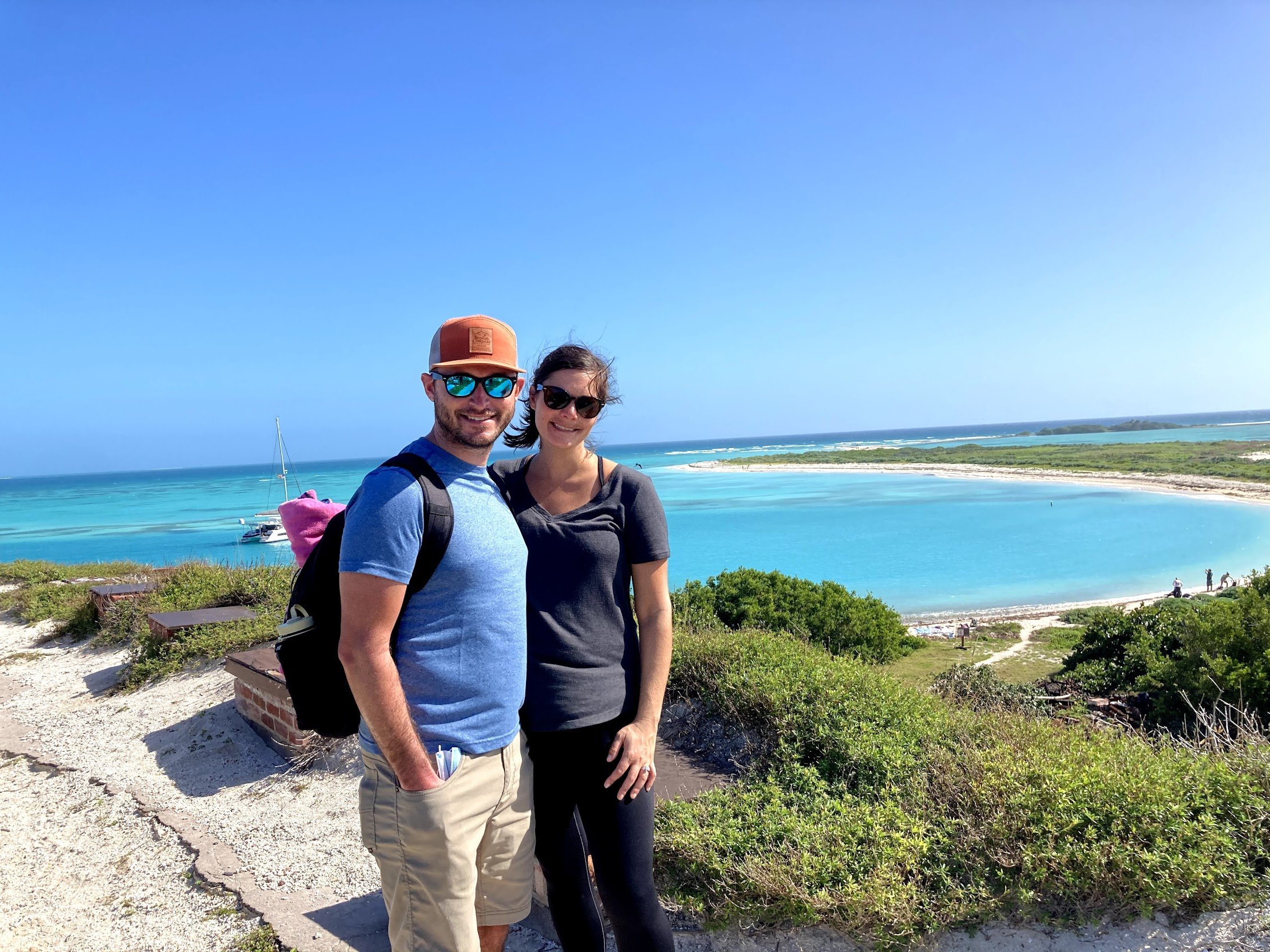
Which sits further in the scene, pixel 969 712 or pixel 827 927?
pixel 969 712

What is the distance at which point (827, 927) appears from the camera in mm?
2402

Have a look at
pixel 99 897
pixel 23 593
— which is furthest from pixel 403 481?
pixel 23 593

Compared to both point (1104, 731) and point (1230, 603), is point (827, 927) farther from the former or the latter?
point (1230, 603)

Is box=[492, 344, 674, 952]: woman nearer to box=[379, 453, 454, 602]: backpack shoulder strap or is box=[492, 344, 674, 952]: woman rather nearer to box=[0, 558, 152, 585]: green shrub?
box=[379, 453, 454, 602]: backpack shoulder strap

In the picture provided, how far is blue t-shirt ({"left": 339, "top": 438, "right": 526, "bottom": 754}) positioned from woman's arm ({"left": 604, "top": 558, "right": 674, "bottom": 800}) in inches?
11.7

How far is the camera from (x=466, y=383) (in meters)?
1.77

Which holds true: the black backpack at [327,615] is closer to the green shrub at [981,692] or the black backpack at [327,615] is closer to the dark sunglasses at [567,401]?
the dark sunglasses at [567,401]

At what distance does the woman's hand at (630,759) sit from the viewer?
1826 mm

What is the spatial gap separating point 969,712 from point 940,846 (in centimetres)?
142

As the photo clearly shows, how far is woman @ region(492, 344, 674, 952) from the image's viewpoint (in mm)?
1830

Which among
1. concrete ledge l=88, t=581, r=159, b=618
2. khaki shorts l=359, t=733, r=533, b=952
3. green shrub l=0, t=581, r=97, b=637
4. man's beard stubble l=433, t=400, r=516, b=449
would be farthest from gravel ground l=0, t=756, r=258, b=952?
green shrub l=0, t=581, r=97, b=637

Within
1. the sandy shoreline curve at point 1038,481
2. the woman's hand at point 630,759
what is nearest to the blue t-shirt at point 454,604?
the woman's hand at point 630,759

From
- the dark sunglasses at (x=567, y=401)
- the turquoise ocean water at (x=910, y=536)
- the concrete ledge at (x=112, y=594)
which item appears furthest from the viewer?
the turquoise ocean water at (x=910, y=536)

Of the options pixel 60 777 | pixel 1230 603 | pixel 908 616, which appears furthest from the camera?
pixel 908 616
